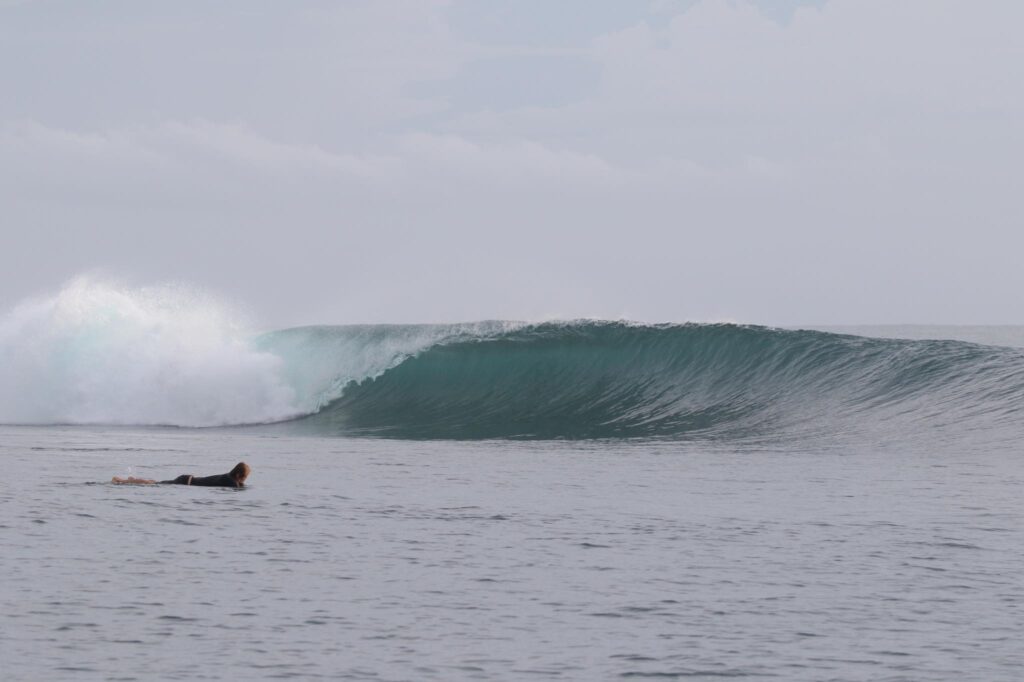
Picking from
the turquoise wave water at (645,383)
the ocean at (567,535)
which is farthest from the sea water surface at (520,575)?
the turquoise wave water at (645,383)

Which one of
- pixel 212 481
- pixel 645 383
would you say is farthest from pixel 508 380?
pixel 212 481

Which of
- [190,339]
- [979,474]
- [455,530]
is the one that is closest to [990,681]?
[455,530]

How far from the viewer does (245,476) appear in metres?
14.8

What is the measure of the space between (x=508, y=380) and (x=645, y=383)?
3432 millimetres

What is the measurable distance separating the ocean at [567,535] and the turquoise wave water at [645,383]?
123 mm

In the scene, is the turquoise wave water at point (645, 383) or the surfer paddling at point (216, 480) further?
the turquoise wave water at point (645, 383)

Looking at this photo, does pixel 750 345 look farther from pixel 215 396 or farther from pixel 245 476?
pixel 245 476

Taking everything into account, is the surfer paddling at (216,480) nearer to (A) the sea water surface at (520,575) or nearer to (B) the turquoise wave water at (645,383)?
(A) the sea water surface at (520,575)

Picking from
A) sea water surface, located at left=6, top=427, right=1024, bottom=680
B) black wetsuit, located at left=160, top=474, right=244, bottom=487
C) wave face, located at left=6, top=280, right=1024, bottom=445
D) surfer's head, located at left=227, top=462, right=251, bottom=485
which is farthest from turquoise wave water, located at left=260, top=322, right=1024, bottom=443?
surfer's head, located at left=227, top=462, right=251, bottom=485

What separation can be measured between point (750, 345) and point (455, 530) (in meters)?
19.3

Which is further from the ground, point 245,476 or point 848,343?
point 848,343

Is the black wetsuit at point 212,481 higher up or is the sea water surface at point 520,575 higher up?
the black wetsuit at point 212,481

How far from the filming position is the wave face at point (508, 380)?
78.9ft

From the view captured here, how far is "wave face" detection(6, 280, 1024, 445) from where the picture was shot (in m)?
24.0
